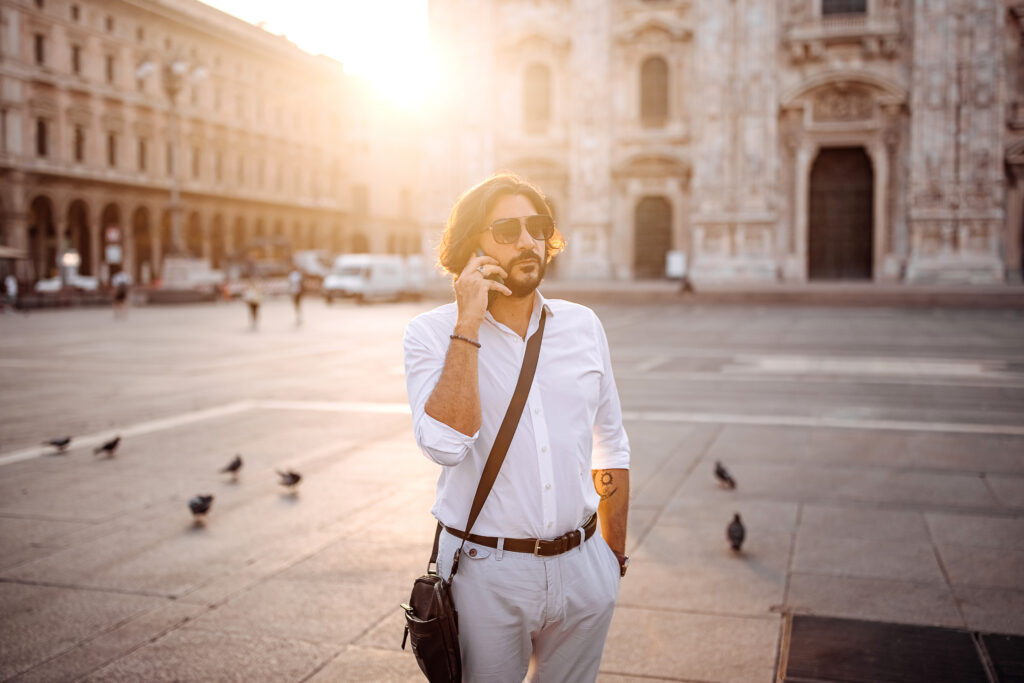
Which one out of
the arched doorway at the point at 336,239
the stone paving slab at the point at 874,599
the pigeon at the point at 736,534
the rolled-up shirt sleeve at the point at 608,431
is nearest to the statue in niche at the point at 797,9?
the pigeon at the point at 736,534

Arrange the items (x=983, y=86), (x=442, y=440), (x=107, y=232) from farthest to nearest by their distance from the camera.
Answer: (x=107, y=232) < (x=983, y=86) < (x=442, y=440)

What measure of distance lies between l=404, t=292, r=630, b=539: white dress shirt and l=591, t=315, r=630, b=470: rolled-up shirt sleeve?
121mm

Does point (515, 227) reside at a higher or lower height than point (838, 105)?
lower

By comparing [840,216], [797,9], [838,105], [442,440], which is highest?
[797,9]

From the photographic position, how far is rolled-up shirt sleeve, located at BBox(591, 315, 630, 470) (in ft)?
8.93

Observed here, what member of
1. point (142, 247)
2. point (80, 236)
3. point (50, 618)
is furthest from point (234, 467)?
point (142, 247)

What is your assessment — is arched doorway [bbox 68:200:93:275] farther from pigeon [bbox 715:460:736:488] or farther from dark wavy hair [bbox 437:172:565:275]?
dark wavy hair [bbox 437:172:565:275]

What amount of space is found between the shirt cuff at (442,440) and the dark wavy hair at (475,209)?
17.8 inches

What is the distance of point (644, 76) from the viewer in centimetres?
3728

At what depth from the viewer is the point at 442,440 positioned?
2.36m

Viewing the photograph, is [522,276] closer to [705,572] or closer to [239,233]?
[705,572]

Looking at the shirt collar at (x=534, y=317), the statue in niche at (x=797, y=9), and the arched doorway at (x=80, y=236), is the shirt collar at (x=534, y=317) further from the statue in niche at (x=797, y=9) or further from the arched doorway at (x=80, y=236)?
the arched doorway at (x=80, y=236)

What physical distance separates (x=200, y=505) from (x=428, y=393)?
376cm

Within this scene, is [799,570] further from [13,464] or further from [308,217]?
[308,217]
